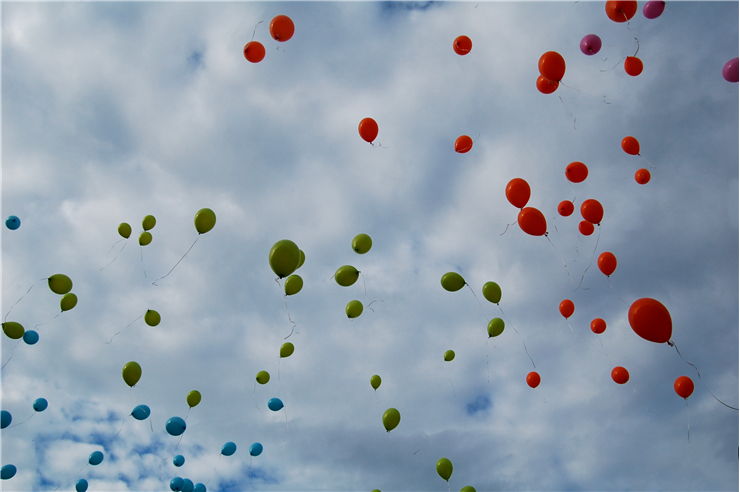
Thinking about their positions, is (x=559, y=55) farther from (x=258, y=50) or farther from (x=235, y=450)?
(x=235, y=450)

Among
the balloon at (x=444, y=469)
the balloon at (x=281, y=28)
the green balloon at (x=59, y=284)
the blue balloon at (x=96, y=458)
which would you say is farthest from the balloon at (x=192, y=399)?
the balloon at (x=281, y=28)

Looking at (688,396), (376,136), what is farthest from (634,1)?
(688,396)

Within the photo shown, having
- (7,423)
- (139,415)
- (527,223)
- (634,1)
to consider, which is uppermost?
(634,1)

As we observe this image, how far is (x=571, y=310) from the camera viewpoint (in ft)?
33.0

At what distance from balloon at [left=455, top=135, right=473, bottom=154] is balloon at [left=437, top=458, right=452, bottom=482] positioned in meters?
6.86

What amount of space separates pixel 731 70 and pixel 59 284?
13.2m

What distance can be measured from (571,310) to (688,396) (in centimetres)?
265

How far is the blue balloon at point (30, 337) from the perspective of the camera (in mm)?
10117

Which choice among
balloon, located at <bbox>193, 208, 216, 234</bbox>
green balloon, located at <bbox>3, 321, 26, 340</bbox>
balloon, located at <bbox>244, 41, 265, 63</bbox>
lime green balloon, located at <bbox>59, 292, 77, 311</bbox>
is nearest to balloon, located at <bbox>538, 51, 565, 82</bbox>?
balloon, located at <bbox>244, 41, 265, 63</bbox>

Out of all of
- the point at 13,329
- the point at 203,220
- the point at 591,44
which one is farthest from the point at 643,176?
the point at 13,329

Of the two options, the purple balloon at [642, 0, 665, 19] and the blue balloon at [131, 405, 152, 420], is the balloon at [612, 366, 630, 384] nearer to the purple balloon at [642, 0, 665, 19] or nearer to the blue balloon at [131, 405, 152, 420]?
the purple balloon at [642, 0, 665, 19]

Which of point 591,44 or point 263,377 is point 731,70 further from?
point 263,377

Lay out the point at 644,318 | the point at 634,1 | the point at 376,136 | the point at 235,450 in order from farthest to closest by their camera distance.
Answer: the point at 235,450, the point at 376,136, the point at 634,1, the point at 644,318

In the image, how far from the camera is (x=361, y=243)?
8969 millimetres
